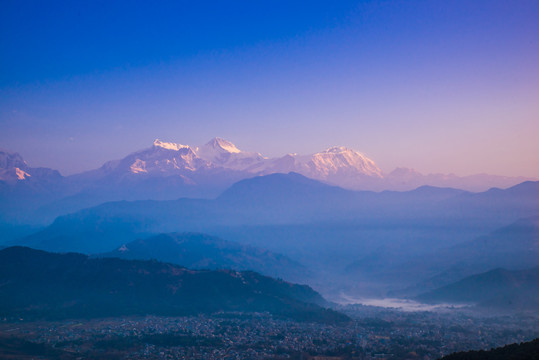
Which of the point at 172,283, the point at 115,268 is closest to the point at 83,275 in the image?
the point at 115,268

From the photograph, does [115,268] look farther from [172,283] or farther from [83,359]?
[83,359]

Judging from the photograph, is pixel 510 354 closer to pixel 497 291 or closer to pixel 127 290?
pixel 497 291

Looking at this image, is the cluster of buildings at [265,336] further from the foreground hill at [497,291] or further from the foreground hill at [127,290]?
the foreground hill at [497,291]

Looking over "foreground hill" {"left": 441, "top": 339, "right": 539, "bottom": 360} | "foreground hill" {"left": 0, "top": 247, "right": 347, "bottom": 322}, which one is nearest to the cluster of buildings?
"foreground hill" {"left": 0, "top": 247, "right": 347, "bottom": 322}

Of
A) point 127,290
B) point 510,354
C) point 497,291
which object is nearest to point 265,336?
point 510,354

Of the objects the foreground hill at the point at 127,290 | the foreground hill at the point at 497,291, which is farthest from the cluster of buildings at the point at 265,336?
the foreground hill at the point at 497,291

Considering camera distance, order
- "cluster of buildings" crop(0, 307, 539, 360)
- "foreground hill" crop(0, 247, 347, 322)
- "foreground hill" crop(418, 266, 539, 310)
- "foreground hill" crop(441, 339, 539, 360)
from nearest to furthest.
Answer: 1. "foreground hill" crop(441, 339, 539, 360)
2. "cluster of buildings" crop(0, 307, 539, 360)
3. "foreground hill" crop(0, 247, 347, 322)
4. "foreground hill" crop(418, 266, 539, 310)

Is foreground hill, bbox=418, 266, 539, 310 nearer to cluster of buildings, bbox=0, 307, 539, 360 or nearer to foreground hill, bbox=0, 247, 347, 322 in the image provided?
cluster of buildings, bbox=0, 307, 539, 360
